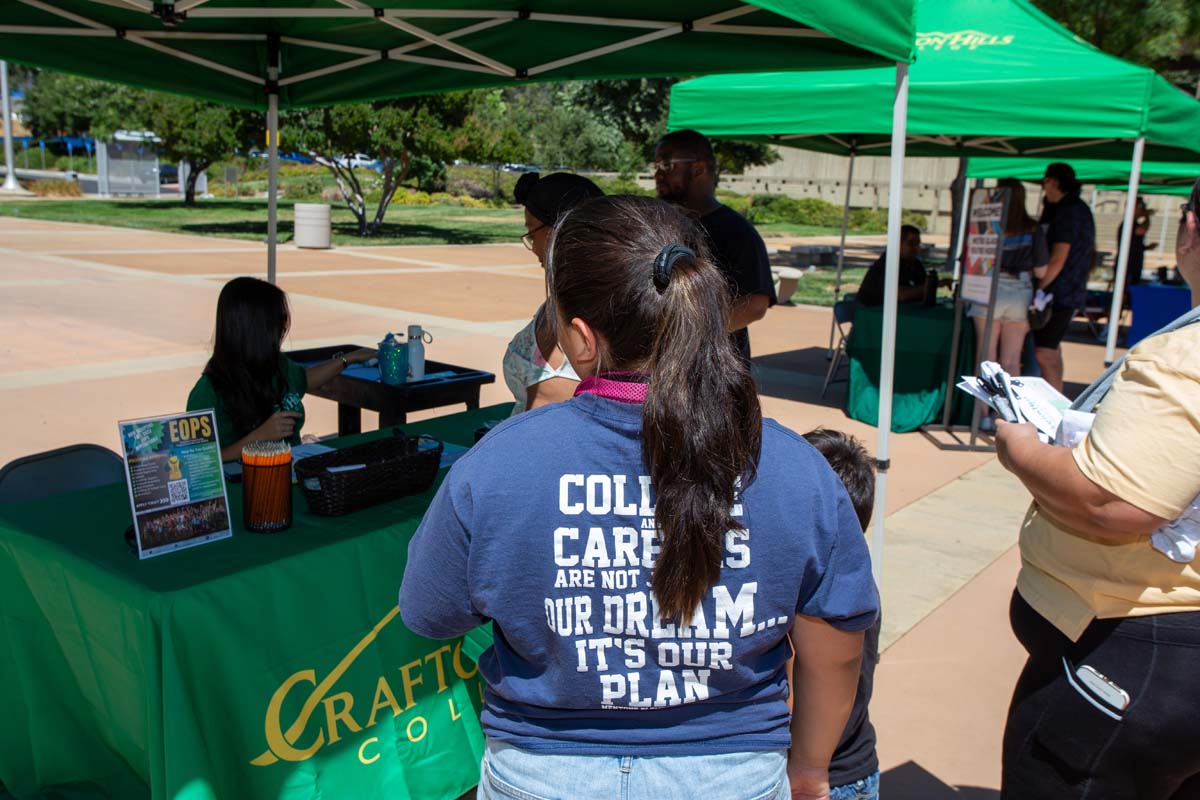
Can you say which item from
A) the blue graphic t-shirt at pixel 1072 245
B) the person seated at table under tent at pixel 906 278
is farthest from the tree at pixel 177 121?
the blue graphic t-shirt at pixel 1072 245

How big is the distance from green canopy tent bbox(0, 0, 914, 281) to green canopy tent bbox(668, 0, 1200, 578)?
6.97 feet

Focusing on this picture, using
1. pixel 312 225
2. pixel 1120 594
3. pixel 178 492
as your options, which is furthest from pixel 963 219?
pixel 312 225

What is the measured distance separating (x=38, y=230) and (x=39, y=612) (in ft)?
70.9

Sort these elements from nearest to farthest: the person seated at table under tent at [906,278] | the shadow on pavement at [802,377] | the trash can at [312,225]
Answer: the person seated at table under tent at [906,278]
the shadow on pavement at [802,377]
the trash can at [312,225]

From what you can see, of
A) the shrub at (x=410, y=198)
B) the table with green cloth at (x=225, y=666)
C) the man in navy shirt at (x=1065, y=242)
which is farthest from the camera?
the shrub at (x=410, y=198)

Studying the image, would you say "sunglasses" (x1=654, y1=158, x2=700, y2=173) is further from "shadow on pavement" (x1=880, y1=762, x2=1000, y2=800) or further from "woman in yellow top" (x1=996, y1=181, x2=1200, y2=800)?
"shadow on pavement" (x1=880, y1=762, x2=1000, y2=800)

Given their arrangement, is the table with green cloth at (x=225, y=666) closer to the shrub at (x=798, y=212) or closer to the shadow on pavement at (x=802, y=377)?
the shadow on pavement at (x=802, y=377)

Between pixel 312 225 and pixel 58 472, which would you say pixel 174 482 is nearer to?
pixel 58 472

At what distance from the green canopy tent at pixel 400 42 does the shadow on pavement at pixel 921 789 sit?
232cm

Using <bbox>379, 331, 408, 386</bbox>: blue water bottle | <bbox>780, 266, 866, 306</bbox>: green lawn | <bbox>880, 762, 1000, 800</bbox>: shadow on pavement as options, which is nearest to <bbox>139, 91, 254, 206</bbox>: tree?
<bbox>780, 266, 866, 306</bbox>: green lawn

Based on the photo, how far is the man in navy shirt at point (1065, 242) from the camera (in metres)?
7.02

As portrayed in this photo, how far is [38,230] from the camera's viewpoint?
20547 mm

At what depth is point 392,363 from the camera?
407 cm

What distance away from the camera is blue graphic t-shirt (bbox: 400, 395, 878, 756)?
1.23 metres
